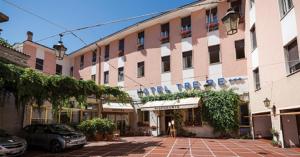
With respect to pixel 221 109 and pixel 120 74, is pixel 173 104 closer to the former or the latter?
pixel 221 109

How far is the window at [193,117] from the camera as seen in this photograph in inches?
752

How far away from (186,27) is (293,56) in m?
11.0

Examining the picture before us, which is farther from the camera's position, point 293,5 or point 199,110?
point 199,110

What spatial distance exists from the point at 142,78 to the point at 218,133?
8.73 meters

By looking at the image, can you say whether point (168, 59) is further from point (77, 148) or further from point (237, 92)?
point (77, 148)

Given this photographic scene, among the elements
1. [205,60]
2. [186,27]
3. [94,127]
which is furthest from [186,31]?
[94,127]

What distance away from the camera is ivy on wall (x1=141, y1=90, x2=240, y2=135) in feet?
57.2

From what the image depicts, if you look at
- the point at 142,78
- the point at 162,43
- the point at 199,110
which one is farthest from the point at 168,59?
the point at 199,110

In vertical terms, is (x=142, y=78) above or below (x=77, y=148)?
above

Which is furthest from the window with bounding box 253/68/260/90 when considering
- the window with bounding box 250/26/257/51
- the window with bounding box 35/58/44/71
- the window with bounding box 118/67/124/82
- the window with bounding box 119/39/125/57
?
the window with bounding box 35/58/44/71

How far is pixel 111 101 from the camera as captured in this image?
2317cm

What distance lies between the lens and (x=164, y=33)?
22375 millimetres

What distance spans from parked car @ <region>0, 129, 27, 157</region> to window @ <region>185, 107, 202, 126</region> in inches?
495

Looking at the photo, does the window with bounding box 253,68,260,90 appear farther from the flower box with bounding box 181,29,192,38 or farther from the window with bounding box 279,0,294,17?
the flower box with bounding box 181,29,192,38
